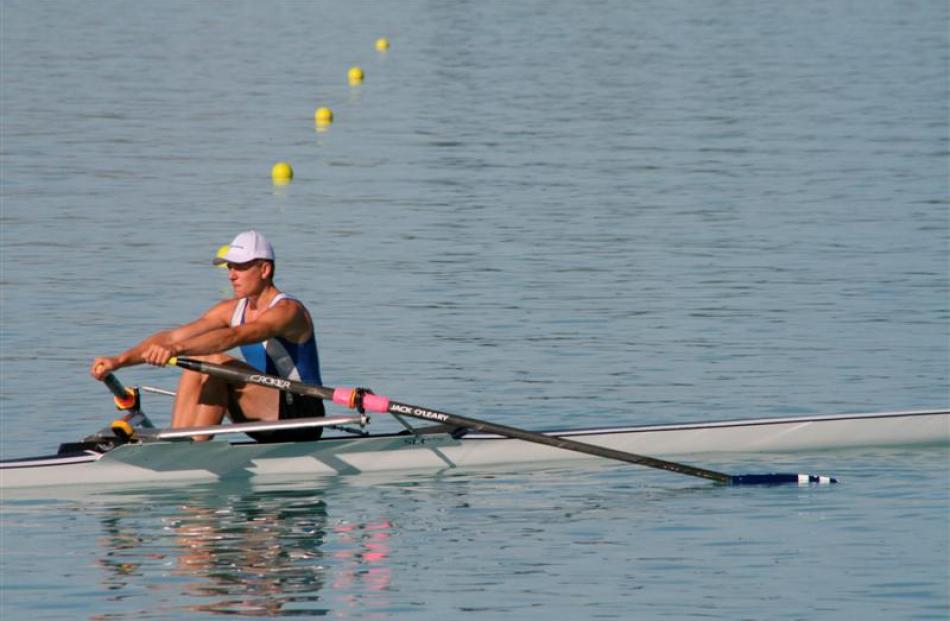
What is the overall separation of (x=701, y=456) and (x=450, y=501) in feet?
5.94

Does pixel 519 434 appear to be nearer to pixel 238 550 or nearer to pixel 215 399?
pixel 215 399

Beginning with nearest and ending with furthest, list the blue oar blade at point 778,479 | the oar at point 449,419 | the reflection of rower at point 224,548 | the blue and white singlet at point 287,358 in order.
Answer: the reflection of rower at point 224,548 → the oar at point 449,419 → the blue and white singlet at point 287,358 → the blue oar blade at point 778,479

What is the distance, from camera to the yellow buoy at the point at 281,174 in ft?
77.8

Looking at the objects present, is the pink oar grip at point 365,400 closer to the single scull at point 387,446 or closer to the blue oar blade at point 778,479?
the single scull at point 387,446

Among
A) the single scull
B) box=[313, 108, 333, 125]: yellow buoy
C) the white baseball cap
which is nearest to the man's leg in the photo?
the single scull

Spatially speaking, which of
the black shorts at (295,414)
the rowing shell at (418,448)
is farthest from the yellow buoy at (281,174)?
the black shorts at (295,414)

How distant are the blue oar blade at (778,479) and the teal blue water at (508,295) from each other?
0.12 m

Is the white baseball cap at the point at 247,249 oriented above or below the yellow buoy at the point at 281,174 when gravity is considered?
below

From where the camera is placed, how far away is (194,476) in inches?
432

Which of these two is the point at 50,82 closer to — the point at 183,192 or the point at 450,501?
the point at 183,192

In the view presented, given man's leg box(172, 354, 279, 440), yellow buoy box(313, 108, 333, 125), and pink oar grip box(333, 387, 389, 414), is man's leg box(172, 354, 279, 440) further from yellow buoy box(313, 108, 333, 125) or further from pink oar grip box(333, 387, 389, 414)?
yellow buoy box(313, 108, 333, 125)

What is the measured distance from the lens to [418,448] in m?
11.5

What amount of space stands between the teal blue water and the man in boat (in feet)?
1.43

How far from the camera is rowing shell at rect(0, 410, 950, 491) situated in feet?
35.4
